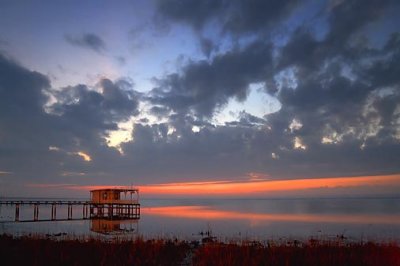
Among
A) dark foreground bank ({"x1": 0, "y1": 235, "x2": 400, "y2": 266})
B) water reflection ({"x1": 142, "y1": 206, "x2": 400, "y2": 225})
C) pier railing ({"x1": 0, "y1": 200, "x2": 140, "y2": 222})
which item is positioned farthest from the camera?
water reflection ({"x1": 142, "y1": 206, "x2": 400, "y2": 225})

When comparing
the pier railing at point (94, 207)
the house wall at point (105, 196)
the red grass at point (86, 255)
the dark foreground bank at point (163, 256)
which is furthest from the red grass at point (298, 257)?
the pier railing at point (94, 207)

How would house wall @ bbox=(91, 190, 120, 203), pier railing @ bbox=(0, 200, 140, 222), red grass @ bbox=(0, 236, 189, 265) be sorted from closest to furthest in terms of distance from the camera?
red grass @ bbox=(0, 236, 189, 265) < pier railing @ bbox=(0, 200, 140, 222) < house wall @ bbox=(91, 190, 120, 203)

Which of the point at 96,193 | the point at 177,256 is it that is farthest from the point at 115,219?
the point at 177,256

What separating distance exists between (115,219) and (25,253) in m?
54.6

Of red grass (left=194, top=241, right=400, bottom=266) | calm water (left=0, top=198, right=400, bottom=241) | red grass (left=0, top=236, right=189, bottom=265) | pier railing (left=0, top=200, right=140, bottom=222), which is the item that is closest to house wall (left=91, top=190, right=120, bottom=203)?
pier railing (left=0, top=200, right=140, bottom=222)

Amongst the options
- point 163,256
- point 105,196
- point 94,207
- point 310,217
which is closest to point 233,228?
point 105,196

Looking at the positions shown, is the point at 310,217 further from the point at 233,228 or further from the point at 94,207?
the point at 94,207

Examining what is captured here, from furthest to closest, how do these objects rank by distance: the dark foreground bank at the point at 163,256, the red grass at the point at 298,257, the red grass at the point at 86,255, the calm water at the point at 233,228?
the calm water at the point at 233,228 → the red grass at the point at 298,257 → the dark foreground bank at the point at 163,256 → the red grass at the point at 86,255

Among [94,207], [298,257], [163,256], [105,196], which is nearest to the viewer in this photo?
[298,257]

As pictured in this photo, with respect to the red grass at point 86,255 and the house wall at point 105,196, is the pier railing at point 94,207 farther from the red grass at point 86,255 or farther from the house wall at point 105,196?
the red grass at point 86,255

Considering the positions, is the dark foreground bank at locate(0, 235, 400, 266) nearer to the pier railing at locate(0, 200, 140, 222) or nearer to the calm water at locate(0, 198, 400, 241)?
the calm water at locate(0, 198, 400, 241)

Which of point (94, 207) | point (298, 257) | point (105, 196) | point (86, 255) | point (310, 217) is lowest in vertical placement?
point (310, 217)

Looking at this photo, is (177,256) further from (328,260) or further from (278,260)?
(328,260)

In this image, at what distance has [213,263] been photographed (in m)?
16.6
